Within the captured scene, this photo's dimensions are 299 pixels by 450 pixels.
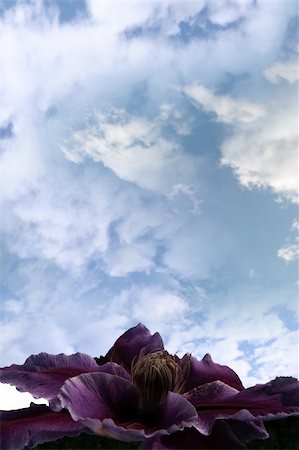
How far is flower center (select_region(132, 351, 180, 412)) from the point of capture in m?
1.01

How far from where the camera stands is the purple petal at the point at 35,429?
931 mm

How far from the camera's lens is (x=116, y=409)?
100 cm

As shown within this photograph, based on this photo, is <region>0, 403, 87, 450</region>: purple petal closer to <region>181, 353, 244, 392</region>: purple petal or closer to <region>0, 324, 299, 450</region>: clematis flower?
<region>0, 324, 299, 450</region>: clematis flower

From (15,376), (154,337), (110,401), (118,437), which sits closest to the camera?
(118,437)

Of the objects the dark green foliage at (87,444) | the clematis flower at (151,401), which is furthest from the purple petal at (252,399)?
the dark green foliage at (87,444)

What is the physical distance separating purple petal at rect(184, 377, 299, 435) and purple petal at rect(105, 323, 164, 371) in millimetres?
158

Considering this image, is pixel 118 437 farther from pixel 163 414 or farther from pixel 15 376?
pixel 15 376

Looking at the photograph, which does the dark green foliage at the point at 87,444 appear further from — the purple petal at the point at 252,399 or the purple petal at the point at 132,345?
the purple petal at the point at 132,345

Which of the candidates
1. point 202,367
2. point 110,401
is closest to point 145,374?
point 110,401

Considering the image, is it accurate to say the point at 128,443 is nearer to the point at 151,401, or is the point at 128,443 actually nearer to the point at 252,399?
the point at 151,401

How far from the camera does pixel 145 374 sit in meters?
1.01

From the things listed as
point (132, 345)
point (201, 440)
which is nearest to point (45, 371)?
point (132, 345)

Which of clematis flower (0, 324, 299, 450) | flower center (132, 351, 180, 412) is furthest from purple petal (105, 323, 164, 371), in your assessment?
flower center (132, 351, 180, 412)

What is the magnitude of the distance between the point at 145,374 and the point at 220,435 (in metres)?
0.14
